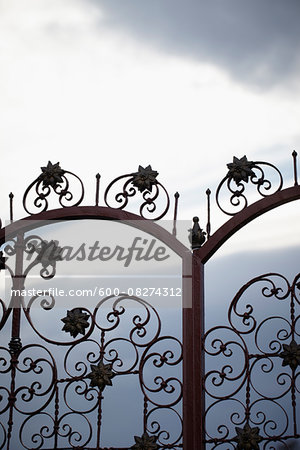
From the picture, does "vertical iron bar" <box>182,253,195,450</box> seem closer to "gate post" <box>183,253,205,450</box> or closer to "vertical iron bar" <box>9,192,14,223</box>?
"gate post" <box>183,253,205,450</box>

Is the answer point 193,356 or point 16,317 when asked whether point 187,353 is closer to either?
point 193,356

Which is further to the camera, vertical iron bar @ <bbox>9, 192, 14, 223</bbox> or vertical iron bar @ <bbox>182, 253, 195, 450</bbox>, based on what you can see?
vertical iron bar @ <bbox>9, 192, 14, 223</bbox>

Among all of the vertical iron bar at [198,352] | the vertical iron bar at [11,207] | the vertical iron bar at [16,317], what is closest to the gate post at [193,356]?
the vertical iron bar at [198,352]

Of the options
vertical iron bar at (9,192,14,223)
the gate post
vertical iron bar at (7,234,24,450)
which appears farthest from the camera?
vertical iron bar at (9,192,14,223)

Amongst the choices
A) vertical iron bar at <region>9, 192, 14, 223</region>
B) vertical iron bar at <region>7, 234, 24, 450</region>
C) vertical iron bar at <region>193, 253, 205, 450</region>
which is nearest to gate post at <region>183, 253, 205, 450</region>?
vertical iron bar at <region>193, 253, 205, 450</region>

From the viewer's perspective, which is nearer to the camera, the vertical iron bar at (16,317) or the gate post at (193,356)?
the gate post at (193,356)

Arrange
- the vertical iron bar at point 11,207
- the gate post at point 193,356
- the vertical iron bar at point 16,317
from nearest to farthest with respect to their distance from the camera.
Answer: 1. the gate post at point 193,356
2. the vertical iron bar at point 16,317
3. the vertical iron bar at point 11,207

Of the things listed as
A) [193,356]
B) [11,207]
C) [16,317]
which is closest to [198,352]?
[193,356]

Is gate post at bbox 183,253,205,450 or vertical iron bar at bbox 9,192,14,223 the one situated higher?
vertical iron bar at bbox 9,192,14,223

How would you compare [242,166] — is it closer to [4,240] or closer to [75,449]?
[4,240]

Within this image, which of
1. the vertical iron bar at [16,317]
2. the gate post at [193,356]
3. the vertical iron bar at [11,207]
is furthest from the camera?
the vertical iron bar at [11,207]

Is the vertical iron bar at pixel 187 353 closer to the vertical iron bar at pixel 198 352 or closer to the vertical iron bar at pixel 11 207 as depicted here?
the vertical iron bar at pixel 198 352

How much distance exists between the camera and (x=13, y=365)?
294 cm

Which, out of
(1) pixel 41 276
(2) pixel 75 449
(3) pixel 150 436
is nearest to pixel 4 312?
(1) pixel 41 276
